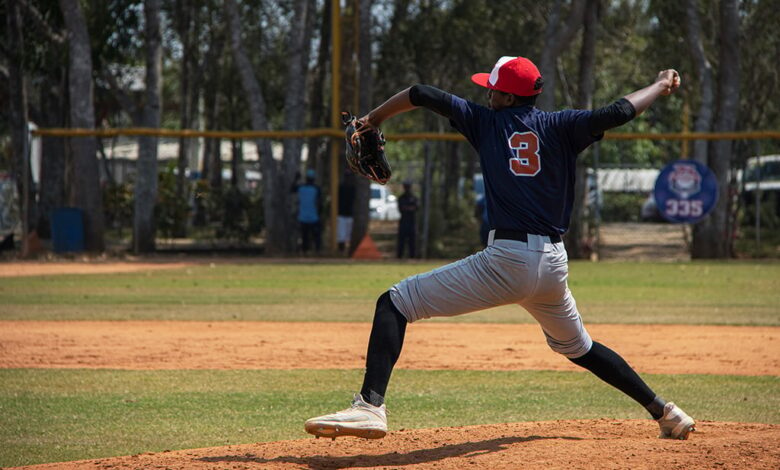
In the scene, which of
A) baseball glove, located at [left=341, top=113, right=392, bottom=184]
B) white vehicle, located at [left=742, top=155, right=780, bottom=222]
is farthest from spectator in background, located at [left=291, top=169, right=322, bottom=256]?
baseball glove, located at [left=341, top=113, right=392, bottom=184]

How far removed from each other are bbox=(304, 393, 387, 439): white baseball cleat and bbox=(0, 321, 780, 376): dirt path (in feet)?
14.1

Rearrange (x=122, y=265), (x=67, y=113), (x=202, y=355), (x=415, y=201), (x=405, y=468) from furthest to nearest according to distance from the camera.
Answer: (x=67, y=113), (x=415, y=201), (x=122, y=265), (x=202, y=355), (x=405, y=468)

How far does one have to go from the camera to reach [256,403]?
7531 millimetres

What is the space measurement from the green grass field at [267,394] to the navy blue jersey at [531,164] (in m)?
2.11

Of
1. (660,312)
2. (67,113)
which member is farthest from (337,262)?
(67,113)

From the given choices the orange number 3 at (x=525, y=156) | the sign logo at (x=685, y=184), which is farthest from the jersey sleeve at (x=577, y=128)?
the sign logo at (x=685, y=184)

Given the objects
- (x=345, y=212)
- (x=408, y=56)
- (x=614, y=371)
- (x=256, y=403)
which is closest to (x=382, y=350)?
(x=614, y=371)

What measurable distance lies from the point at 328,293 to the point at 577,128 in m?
11.1

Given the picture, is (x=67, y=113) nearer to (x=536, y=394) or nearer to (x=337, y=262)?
(x=337, y=262)

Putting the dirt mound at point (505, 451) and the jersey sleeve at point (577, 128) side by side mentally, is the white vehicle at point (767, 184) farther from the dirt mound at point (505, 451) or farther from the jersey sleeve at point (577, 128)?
the jersey sleeve at point (577, 128)

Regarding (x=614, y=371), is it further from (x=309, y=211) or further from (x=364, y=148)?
(x=309, y=211)

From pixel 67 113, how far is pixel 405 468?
1053 inches

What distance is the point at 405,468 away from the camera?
495 cm

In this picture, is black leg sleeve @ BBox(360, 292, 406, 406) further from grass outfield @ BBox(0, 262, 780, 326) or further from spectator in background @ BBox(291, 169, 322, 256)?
spectator in background @ BBox(291, 169, 322, 256)
